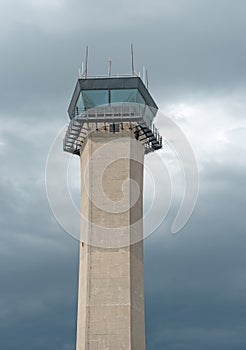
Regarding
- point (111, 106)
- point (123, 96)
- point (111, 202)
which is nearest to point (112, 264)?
point (111, 202)

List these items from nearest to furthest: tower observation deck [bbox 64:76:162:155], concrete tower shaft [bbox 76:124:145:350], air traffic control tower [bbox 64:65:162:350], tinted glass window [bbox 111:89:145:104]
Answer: concrete tower shaft [bbox 76:124:145:350] < air traffic control tower [bbox 64:65:162:350] < tower observation deck [bbox 64:76:162:155] < tinted glass window [bbox 111:89:145:104]

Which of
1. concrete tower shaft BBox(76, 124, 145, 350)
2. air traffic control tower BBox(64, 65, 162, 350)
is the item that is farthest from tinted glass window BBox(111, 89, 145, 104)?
concrete tower shaft BBox(76, 124, 145, 350)

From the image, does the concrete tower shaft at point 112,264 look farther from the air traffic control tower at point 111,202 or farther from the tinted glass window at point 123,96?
the tinted glass window at point 123,96

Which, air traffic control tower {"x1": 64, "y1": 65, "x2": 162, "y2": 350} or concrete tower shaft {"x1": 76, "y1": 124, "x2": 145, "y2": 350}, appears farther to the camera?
air traffic control tower {"x1": 64, "y1": 65, "x2": 162, "y2": 350}

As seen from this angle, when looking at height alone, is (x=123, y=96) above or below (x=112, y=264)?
above

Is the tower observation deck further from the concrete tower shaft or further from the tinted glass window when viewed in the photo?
the concrete tower shaft

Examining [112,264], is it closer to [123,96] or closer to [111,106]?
[111,106]

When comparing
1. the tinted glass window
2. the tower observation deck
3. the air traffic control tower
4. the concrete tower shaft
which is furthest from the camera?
the tinted glass window

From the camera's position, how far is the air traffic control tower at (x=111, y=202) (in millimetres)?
51875

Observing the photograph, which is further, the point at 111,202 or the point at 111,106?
the point at 111,106

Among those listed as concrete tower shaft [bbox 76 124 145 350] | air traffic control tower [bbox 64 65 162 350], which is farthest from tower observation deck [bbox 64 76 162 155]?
concrete tower shaft [bbox 76 124 145 350]

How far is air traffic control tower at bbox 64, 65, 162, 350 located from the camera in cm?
5188

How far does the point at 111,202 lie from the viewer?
54.8m

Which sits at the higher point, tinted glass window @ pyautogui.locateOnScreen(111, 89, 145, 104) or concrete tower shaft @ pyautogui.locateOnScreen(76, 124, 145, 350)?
tinted glass window @ pyautogui.locateOnScreen(111, 89, 145, 104)
